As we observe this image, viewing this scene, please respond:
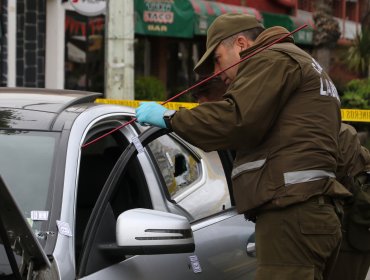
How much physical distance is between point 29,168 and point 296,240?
1.08 m

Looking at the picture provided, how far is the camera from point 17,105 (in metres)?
3.65

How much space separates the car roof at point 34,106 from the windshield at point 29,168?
56 millimetres

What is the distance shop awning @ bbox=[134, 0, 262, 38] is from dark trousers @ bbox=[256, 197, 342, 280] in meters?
14.0

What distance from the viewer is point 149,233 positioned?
310 cm

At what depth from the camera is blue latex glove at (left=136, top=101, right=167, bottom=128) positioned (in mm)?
3412

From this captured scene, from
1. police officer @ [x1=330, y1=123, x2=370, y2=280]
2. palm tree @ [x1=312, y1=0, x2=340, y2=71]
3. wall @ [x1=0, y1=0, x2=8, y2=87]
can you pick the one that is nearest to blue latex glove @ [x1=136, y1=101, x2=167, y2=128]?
police officer @ [x1=330, y1=123, x2=370, y2=280]

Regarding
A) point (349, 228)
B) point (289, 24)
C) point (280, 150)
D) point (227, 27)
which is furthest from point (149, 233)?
point (289, 24)

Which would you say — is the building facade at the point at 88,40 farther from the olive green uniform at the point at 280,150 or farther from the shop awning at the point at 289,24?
the olive green uniform at the point at 280,150

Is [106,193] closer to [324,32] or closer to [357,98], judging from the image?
[357,98]

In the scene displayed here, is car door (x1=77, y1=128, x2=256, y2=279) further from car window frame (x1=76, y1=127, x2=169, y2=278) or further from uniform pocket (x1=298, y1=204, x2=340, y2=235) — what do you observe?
uniform pocket (x1=298, y1=204, x2=340, y2=235)

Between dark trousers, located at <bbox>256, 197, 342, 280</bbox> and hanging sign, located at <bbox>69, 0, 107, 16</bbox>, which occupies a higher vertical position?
hanging sign, located at <bbox>69, 0, 107, 16</bbox>

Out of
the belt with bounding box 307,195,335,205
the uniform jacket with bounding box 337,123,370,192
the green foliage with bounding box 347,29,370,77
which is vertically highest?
the green foliage with bounding box 347,29,370,77

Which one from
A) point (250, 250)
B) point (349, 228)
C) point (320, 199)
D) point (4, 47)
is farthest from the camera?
point (4, 47)

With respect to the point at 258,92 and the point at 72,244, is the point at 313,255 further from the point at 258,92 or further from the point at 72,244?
the point at 72,244
